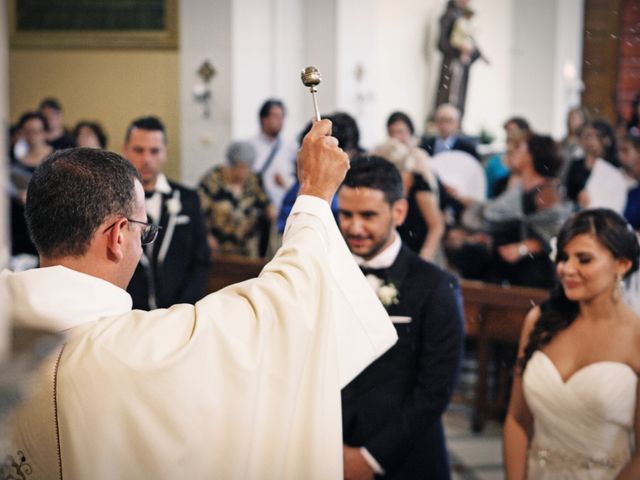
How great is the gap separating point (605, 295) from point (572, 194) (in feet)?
14.7

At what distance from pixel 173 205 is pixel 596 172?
3.93 metres

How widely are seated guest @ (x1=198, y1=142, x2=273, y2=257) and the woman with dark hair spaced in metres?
3.93

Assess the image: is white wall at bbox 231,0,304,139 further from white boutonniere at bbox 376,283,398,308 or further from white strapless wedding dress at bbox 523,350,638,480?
white strapless wedding dress at bbox 523,350,638,480

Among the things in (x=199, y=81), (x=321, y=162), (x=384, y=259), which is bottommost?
(x=384, y=259)

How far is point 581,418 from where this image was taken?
11.5 feet

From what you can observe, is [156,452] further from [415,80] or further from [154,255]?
[415,80]

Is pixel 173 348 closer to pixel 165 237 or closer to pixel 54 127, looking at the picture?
pixel 165 237

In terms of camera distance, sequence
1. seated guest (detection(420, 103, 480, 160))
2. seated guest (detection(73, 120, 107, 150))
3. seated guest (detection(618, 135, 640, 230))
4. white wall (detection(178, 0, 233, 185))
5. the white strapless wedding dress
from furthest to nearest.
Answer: white wall (detection(178, 0, 233, 185)) → seated guest (detection(73, 120, 107, 150)) → seated guest (detection(420, 103, 480, 160)) → seated guest (detection(618, 135, 640, 230)) → the white strapless wedding dress

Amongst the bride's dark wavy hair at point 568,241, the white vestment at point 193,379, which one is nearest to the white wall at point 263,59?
the bride's dark wavy hair at point 568,241

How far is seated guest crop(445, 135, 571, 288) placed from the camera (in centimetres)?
616

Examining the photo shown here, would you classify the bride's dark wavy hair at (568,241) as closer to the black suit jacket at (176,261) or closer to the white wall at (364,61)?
the black suit jacket at (176,261)

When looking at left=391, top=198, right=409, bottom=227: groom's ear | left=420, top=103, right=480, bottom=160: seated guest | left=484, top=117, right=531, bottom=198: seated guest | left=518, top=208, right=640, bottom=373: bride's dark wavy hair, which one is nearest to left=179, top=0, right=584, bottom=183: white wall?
left=420, top=103, right=480, bottom=160: seated guest

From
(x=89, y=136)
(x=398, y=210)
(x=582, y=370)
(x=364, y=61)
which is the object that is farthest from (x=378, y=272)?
(x=364, y=61)

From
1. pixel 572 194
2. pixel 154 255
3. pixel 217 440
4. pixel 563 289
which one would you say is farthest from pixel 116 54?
pixel 217 440
